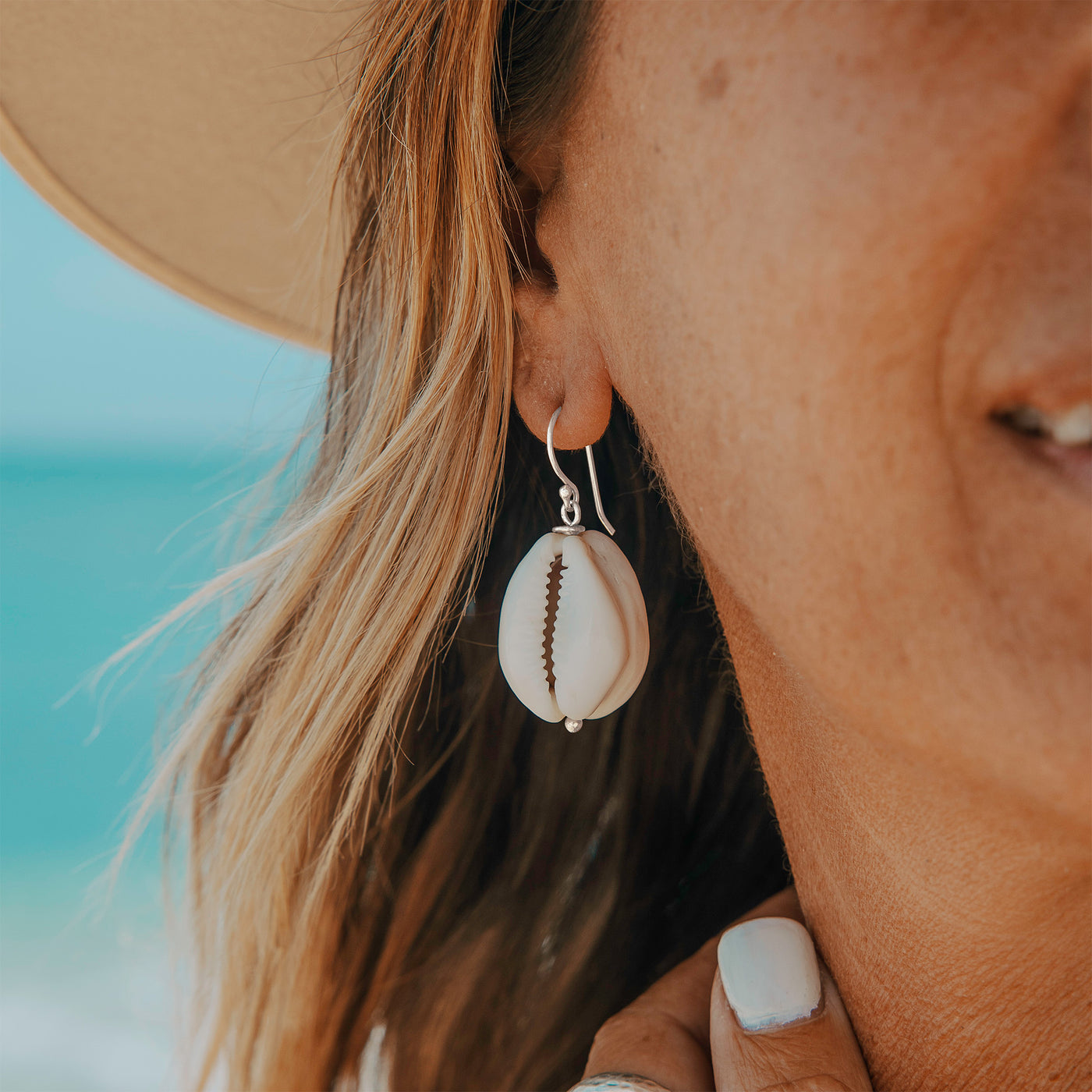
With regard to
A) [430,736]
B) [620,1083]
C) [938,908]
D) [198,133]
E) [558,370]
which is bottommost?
[620,1083]

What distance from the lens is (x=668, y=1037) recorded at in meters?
1.04

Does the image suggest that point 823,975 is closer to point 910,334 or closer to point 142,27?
point 910,334

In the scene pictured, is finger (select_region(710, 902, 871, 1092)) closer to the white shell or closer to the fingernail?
the fingernail

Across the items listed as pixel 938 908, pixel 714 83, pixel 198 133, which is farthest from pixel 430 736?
pixel 714 83

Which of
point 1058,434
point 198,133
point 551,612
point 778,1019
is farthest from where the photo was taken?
point 198,133

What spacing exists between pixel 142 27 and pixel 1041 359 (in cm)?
106

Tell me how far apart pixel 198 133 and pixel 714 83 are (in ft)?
2.72

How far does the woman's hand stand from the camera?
892 millimetres

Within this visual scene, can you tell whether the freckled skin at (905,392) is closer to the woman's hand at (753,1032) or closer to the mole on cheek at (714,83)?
the mole on cheek at (714,83)

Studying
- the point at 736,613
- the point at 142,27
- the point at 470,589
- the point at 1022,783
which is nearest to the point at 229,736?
the point at 470,589

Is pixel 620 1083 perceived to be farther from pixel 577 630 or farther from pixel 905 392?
pixel 905 392

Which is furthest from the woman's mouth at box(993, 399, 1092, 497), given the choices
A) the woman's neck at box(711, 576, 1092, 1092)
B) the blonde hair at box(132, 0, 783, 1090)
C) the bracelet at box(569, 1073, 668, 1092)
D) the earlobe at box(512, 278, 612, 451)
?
the bracelet at box(569, 1073, 668, 1092)

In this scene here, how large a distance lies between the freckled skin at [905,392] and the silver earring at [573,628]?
0.63 feet

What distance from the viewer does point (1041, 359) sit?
588 millimetres
